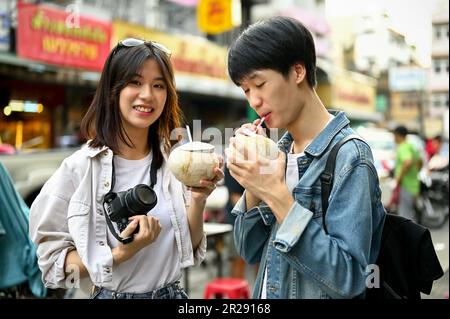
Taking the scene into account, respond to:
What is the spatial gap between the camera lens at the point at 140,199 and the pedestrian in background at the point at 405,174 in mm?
5810

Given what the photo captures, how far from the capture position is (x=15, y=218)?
2373 mm

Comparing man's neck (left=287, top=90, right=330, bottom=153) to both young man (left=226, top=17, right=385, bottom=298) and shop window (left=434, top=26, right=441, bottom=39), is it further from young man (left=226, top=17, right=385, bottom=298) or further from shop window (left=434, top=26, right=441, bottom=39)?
shop window (left=434, top=26, right=441, bottom=39)

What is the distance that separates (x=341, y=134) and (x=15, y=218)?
5.62 ft

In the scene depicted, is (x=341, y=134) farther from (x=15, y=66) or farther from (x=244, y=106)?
(x=244, y=106)

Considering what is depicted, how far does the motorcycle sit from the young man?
6.35 m

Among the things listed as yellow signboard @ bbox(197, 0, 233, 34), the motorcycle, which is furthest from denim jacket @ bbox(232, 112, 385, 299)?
yellow signboard @ bbox(197, 0, 233, 34)

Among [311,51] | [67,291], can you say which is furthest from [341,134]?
[67,291]

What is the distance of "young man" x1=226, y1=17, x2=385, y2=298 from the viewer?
112 cm

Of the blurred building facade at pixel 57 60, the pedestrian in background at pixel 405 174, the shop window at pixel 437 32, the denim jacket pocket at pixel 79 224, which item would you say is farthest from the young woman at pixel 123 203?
the pedestrian in background at pixel 405 174

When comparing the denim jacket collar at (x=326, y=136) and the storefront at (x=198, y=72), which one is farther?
the storefront at (x=198, y=72)

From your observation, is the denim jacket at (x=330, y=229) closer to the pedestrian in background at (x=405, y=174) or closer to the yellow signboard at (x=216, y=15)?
the pedestrian in background at (x=405, y=174)

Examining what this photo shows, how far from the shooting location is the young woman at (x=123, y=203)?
4.74ft

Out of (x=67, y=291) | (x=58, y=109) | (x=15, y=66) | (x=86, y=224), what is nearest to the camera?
(x=86, y=224)

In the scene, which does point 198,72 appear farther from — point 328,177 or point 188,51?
point 328,177
